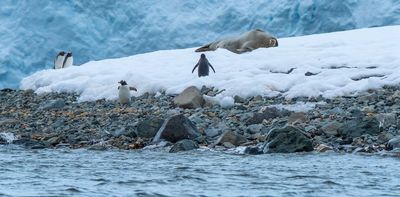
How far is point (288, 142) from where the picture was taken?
306 inches

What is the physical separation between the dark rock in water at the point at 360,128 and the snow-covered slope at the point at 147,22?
1207cm

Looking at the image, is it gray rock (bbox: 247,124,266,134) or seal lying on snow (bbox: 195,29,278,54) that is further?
seal lying on snow (bbox: 195,29,278,54)

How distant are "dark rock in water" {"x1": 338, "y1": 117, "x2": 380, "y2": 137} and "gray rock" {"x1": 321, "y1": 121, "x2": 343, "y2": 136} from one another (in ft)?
0.35

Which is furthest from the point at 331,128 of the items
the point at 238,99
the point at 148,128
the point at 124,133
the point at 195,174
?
Result: the point at 238,99

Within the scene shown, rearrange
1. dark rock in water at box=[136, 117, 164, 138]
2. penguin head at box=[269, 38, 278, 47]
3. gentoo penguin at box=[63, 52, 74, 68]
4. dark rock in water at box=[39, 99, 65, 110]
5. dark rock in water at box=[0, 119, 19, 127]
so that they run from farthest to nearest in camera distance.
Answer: gentoo penguin at box=[63, 52, 74, 68] → penguin head at box=[269, 38, 278, 47] → dark rock in water at box=[39, 99, 65, 110] → dark rock in water at box=[0, 119, 19, 127] → dark rock in water at box=[136, 117, 164, 138]

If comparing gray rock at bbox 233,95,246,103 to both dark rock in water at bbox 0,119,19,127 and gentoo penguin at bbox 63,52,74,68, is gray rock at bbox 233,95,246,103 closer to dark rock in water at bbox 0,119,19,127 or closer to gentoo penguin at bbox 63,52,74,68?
dark rock in water at bbox 0,119,19,127

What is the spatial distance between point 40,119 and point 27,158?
3.70m

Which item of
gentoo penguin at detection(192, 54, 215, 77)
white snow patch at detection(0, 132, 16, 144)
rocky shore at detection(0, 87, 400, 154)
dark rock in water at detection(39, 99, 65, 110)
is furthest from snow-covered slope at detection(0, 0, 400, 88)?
white snow patch at detection(0, 132, 16, 144)

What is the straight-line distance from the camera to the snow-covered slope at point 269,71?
39.1ft

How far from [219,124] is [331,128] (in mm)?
1468

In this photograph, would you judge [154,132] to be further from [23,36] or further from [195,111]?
[23,36]

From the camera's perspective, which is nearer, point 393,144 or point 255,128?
point 393,144

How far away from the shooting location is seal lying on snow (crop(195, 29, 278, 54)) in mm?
16656

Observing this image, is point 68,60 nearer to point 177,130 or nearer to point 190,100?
point 190,100
